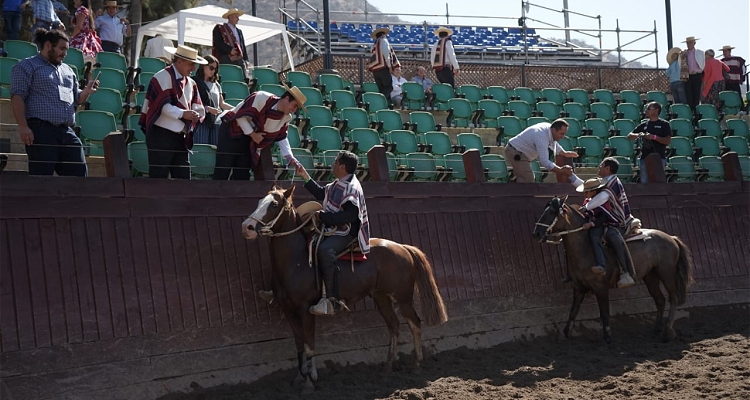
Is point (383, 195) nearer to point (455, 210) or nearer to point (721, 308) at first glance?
point (455, 210)

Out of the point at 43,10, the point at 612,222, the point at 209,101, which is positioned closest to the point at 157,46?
the point at 43,10

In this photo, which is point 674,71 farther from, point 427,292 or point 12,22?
point 12,22

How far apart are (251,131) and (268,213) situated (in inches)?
54.2

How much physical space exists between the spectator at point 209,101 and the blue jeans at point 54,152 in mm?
1877

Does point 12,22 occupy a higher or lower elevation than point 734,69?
higher

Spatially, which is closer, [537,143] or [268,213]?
[268,213]

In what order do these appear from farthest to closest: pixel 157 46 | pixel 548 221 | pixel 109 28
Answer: pixel 157 46, pixel 109 28, pixel 548 221

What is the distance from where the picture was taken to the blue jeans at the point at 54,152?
9.05 metres

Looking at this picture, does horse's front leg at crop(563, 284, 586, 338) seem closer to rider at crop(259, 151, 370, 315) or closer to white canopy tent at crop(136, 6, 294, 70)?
rider at crop(259, 151, 370, 315)

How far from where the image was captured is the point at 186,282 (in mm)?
9344

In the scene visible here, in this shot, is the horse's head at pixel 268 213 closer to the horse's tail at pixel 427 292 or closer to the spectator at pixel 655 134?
the horse's tail at pixel 427 292

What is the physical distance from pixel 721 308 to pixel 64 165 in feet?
32.7

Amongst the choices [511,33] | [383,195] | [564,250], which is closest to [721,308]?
[564,250]

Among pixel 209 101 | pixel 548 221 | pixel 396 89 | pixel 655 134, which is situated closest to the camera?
A: pixel 209 101
